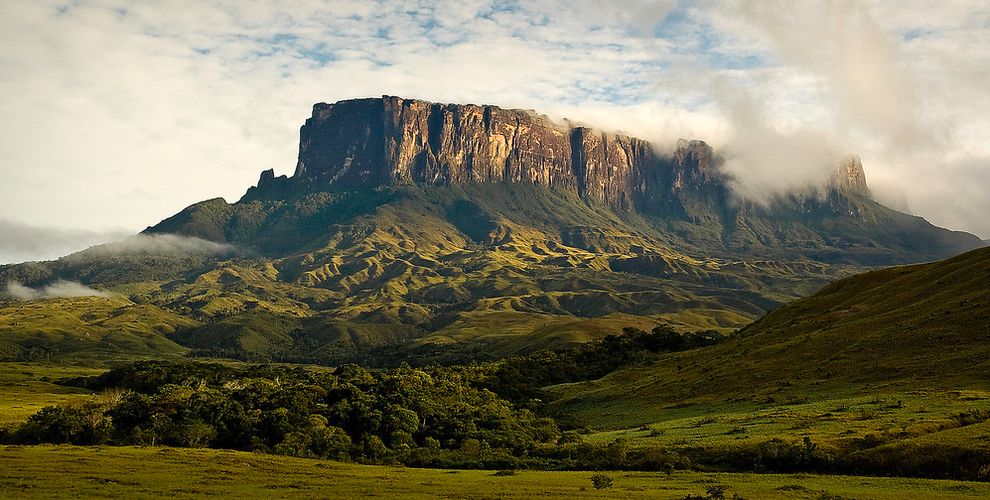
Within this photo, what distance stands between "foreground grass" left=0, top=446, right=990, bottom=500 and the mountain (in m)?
38.6

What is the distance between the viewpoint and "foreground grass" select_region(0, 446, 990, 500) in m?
52.4

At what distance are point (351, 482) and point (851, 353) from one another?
250 feet

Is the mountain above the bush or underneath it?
above

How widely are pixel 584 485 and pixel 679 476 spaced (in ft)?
28.2

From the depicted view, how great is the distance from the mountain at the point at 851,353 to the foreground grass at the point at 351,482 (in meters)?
38.6

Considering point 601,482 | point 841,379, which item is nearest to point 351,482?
point 601,482

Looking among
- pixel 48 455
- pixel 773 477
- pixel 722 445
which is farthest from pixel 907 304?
pixel 48 455

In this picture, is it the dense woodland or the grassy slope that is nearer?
the grassy slope

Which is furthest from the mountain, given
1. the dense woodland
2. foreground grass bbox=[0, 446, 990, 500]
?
foreground grass bbox=[0, 446, 990, 500]

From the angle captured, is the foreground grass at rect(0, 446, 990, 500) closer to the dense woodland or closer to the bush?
the bush

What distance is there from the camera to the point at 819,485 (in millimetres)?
53969

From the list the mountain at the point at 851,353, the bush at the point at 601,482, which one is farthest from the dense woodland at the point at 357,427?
the mountain at the point at 851,353

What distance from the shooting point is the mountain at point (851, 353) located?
312ft

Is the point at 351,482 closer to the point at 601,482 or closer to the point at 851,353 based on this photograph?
the point at 601,482
